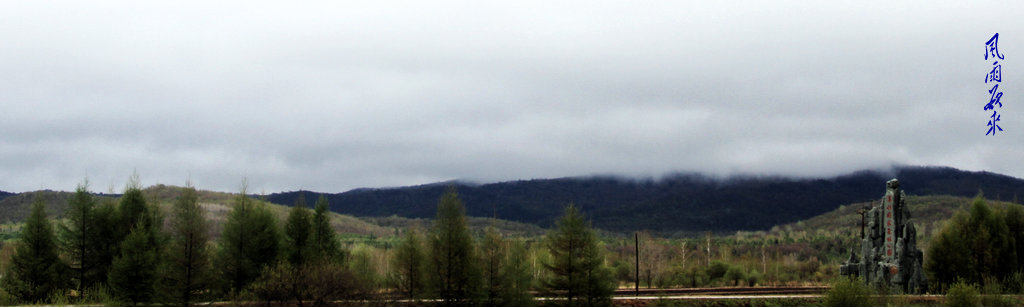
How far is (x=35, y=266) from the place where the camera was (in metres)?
41.1

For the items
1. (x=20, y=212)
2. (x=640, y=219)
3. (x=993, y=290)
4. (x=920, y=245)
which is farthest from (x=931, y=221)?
(x=20, y=212)

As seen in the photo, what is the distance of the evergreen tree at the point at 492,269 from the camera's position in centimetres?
3881

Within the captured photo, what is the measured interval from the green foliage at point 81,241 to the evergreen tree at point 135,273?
227 inches

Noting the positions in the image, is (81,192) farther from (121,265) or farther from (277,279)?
(277,279)

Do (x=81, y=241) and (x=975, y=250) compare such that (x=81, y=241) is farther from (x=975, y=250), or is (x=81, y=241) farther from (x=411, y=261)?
(x=975, y=250)

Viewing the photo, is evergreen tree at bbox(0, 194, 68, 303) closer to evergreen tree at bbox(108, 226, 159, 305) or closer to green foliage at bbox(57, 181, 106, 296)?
green foliage at bbox(57, 181, 106, 296)

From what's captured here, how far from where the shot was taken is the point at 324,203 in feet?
150

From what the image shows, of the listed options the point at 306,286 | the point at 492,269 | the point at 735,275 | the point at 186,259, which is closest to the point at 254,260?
the point at 186,259

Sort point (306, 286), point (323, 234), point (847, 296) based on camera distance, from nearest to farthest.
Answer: point (847, 296)
point (306, 286)
point (323, 234)

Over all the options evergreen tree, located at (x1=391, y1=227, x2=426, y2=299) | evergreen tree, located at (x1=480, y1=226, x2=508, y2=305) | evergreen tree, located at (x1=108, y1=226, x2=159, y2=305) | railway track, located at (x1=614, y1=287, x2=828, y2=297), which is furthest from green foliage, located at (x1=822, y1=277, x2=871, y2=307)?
evergreen tree, located at (x1=108, y1=226, x2=159, y2=305)

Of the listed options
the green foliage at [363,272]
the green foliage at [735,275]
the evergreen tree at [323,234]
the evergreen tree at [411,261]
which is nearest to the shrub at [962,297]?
the green foliage at [735,275]

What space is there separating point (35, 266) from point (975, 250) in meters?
52.8

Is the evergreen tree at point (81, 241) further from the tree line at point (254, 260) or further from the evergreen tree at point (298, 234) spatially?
the evergreen tree at point (298, 234)

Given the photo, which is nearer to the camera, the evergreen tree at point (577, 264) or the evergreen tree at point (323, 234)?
the evergreen tree at point (577, 264)
